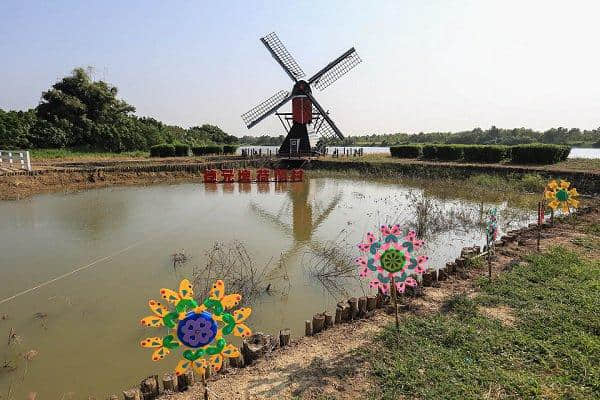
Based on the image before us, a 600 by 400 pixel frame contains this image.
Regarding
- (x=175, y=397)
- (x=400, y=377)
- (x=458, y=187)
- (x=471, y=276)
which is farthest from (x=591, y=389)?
(x=458, y=187)

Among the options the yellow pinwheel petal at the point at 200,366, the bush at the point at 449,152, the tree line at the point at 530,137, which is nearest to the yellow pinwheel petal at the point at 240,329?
the yellow pinwheel petal at the point at 200,366

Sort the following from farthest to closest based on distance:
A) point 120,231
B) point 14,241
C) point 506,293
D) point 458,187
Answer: point 458,187 → point 120,231 → point 14,241 → point 506,293

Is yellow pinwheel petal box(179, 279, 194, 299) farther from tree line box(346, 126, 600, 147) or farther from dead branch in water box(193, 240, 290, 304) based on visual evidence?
tree line box(346, 126, 600, 147)

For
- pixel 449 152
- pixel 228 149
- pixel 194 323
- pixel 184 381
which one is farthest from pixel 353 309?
pixel 228 149

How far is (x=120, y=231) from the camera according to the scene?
351 inches

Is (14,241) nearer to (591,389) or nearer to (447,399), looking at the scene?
(447,399)

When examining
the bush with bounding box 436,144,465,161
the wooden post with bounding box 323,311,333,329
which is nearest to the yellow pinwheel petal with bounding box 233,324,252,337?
the wooden post with bounding box 323,311,333,329

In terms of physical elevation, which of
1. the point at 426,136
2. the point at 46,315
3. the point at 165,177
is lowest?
the point at 46,315

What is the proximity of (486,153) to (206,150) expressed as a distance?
20.5 meters

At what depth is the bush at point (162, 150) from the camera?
2752 cm

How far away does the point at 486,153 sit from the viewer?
19.9 meters

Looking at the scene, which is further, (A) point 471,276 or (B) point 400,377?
(A) point 471,276

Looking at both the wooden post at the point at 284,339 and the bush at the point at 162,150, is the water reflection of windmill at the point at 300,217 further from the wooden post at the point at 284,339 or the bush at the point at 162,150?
the bush at the point at 162,150

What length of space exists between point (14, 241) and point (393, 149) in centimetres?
2192
